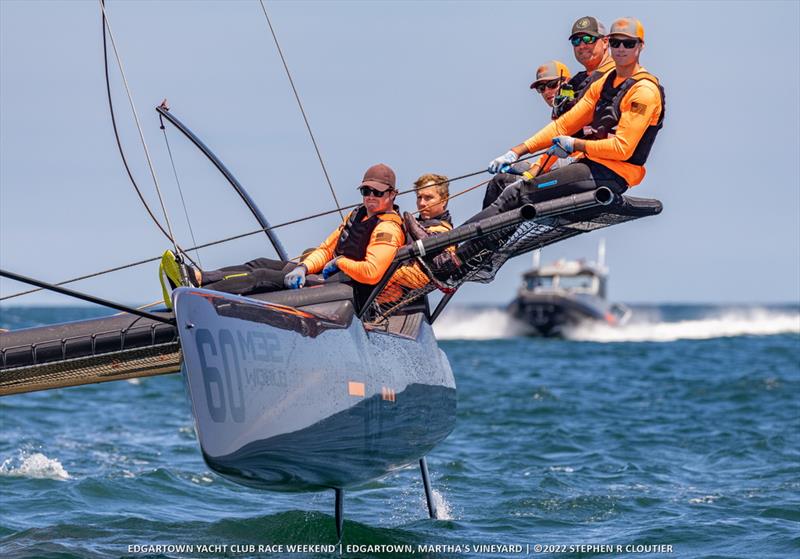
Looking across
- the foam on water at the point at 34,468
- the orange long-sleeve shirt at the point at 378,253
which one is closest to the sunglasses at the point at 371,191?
the orange long-sleeve shirt at the point at 378,253

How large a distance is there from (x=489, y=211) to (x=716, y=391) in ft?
49.5

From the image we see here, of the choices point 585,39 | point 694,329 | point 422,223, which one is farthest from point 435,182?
point 694,329

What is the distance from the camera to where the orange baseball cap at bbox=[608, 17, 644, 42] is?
7.07 m

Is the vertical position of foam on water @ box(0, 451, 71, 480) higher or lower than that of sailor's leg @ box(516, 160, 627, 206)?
lower

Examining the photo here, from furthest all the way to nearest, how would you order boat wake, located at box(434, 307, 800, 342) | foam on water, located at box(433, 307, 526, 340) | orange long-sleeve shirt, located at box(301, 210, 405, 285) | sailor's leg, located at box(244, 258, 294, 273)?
1. foam on water, located at box(433, 307, 526, 340)
2. boat wake, located at box(434, 307, 800, 342)
3. sailor's leg, located at box(244, 258, 294, 273)
4. orange long-sleeve shirt, located at box(301, 210, 405, 285)

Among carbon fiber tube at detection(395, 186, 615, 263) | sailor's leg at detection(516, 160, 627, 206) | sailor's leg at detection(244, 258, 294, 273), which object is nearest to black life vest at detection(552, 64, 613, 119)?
sailor's leg at detection(516, 160, 627, 206)

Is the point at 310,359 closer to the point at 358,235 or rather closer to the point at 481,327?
the point at 358,235

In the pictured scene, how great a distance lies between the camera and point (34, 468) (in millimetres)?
11891

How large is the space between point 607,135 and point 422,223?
54.3 inches

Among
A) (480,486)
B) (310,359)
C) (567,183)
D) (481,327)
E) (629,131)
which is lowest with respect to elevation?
(481,327)

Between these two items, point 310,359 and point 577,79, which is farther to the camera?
point 577,79

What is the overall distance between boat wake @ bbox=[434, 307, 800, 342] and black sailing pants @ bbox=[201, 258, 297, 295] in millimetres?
37593

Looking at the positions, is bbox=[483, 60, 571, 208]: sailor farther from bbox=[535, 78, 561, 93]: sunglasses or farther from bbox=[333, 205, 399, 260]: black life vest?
bbox=[333, 205, 399, 260]: black life vest

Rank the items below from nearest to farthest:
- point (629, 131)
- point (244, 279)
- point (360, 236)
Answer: point (629, 131) < point (244, 279) < point (360, 236)
